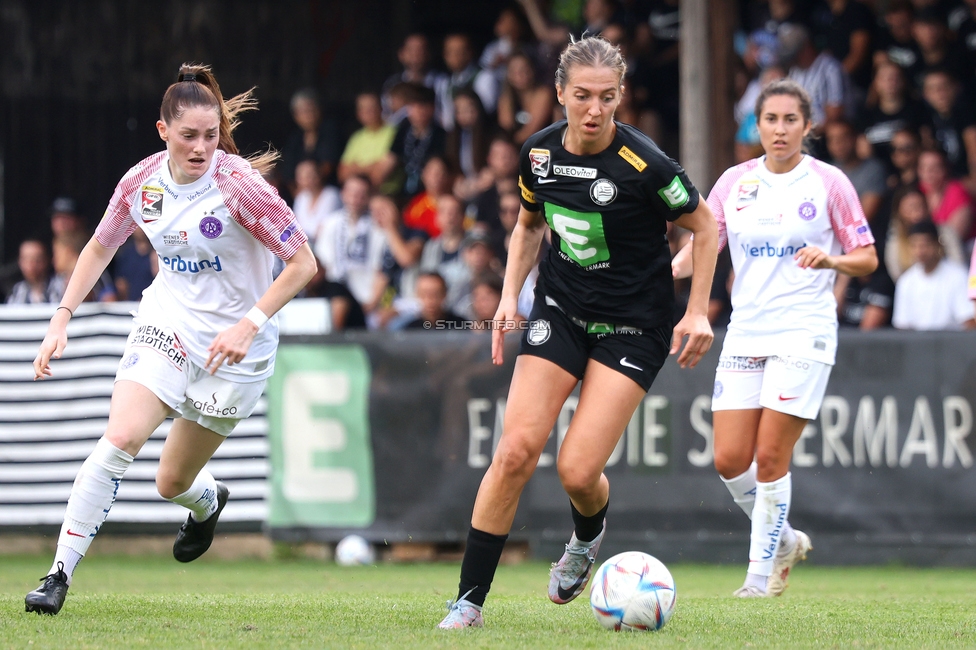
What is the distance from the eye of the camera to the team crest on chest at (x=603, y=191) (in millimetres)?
5383

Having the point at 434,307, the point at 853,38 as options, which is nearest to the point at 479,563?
the point at 434,307

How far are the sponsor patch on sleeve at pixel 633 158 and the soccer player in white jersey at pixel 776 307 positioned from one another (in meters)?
1.92

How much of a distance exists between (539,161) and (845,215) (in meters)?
2.27

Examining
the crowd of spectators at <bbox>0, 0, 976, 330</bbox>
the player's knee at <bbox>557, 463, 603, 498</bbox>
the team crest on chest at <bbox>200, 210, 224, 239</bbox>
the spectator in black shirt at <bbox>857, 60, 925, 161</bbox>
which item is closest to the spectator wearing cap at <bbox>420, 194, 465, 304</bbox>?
the crowd of spectators at <bbox>0, 0, 976, 330</bbox>

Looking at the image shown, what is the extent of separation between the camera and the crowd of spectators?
1099cm

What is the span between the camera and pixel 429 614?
233 inches

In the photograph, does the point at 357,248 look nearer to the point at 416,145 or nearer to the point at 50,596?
the point at 416,145

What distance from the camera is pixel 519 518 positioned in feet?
32.0

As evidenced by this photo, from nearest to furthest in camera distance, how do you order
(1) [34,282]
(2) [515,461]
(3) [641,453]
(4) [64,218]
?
(2) [515,461]
(3) [641,453]
(1) [34,282]
(4) [64,218]

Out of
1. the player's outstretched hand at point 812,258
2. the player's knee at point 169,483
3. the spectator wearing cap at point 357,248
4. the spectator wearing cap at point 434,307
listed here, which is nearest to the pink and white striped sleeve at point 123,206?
the player's knee at point 169,483

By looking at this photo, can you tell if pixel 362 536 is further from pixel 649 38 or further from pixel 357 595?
pixel 649 38

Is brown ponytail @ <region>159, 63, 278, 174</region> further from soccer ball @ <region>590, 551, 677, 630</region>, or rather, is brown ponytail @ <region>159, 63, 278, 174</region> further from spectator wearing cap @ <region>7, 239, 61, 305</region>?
spectator wearing cap @ <region>7, 239, 61, 305</region>

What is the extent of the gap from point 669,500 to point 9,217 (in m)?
9.77

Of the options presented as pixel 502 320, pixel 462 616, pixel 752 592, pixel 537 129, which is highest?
pixel 537 129
